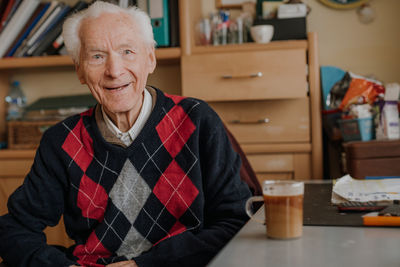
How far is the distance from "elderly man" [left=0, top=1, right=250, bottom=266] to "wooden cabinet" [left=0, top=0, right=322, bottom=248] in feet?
2.96

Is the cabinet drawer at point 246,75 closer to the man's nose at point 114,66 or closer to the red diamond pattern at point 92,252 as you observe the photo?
the man's nose at point 114,66

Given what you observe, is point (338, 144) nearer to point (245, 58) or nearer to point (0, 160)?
point (245, 58)

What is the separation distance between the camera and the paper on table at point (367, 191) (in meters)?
0.99

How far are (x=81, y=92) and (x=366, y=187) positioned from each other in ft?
6.52

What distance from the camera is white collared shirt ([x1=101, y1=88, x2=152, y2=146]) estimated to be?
131 centimetres

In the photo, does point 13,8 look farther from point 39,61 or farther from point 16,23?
point 39,61

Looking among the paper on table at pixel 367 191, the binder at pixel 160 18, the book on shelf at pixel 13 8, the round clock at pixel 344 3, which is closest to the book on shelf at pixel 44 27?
the book on shelf at pixel 13 8

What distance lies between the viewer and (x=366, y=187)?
108cm

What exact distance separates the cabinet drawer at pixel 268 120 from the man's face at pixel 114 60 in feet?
3.39

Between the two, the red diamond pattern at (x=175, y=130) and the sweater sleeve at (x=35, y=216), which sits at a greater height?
the red diamond pattern at (x=175, y=130)

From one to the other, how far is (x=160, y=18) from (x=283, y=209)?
1689 mm

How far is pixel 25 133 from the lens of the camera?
249cm

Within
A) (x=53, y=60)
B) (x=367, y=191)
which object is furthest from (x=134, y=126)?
(x=53, y=60)

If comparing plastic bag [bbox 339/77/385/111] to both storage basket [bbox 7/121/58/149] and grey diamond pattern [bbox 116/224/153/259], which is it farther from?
storage basket [bbox 7/121/58/149]
